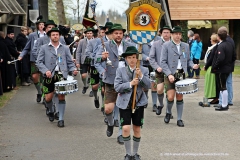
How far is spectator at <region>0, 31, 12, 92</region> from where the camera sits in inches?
679

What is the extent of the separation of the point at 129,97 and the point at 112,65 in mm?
2078

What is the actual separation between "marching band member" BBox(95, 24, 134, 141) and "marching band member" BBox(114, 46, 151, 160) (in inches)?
64.1

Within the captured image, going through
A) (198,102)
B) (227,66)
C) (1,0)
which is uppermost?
(1,0)

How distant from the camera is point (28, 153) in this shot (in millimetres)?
8586

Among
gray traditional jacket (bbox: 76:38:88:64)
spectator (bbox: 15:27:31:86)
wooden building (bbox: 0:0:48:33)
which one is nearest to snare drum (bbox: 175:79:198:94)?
gray traditional jacket (bbox: 76:38:88:64)

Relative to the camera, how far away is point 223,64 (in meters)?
13.3

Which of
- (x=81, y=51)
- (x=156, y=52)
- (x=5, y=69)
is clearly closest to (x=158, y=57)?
(x=156, y=52)

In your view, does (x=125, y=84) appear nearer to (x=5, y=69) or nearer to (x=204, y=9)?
(x=5, y=69)

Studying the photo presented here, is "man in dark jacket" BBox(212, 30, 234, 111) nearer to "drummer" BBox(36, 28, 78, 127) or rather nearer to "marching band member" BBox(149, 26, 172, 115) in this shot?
"marching band member" BBox(149, 26, 172, 115)

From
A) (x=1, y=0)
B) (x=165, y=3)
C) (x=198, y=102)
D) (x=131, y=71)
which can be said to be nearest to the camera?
(x=131, y=71)

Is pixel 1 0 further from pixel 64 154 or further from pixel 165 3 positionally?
pixel 64 154

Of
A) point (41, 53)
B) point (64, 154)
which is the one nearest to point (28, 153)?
point (64, 154)

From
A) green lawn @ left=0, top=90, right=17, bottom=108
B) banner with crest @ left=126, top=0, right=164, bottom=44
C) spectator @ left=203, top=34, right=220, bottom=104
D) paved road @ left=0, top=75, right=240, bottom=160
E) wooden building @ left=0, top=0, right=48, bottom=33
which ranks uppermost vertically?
wooden building @ left=0, top=0, right=48, bottom=33

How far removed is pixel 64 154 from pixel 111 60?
212 cm
